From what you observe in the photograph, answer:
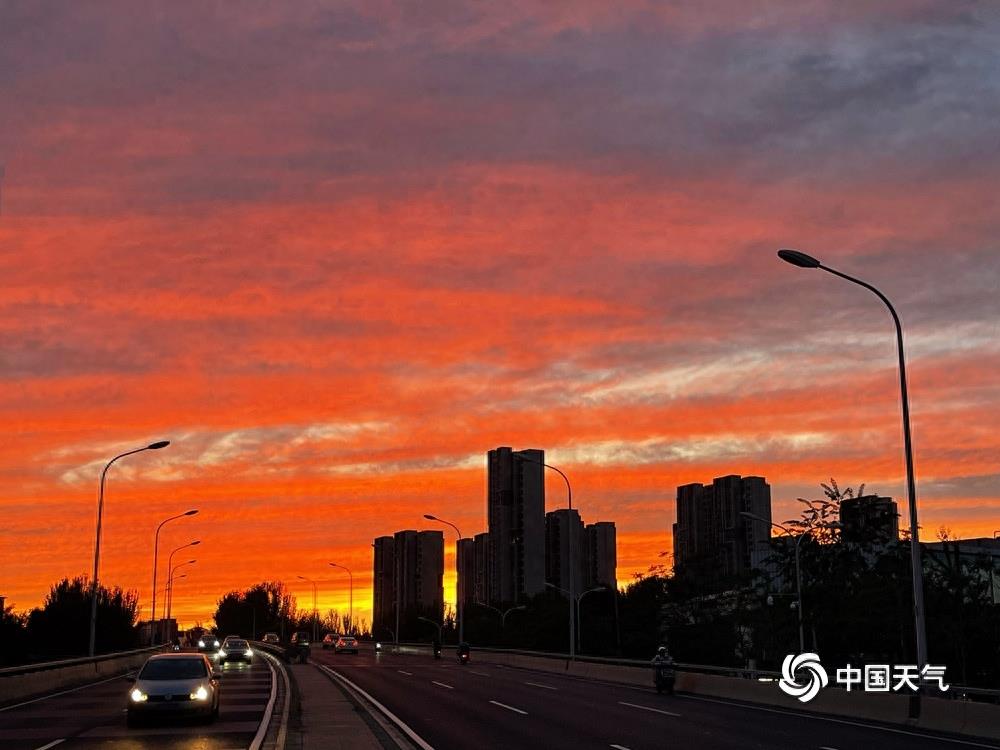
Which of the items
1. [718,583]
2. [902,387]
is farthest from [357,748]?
[718,583]

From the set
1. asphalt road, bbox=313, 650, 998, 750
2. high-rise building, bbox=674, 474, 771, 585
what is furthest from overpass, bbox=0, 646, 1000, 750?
high-rise building, bbox=674, 474, 771, 585

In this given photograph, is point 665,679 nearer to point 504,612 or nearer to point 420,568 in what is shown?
point 504,612

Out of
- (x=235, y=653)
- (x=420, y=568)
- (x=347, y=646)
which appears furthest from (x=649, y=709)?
(x=420, y=568)

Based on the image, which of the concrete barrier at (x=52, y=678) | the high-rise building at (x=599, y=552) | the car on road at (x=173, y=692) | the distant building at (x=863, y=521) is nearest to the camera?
the car on road at (x=173, y=692)

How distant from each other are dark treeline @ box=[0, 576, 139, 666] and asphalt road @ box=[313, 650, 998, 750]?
216 feet

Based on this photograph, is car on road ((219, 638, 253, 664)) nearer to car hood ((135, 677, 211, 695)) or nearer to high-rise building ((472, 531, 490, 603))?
car hood ((135, 677, 211, 695))

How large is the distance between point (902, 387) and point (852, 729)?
815cm

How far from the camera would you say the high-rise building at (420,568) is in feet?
604

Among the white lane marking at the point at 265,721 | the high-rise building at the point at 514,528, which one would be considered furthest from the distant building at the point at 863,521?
the high-rise building at the point at 514,528

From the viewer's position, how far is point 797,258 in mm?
26766

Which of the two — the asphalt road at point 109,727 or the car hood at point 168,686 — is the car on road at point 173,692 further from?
the asphalt road at point 109,727

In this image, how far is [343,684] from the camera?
4319cm

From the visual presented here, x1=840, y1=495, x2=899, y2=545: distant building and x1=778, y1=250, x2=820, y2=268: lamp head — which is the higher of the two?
x1=778, y1=250, x2=820, y2=268: lamp head

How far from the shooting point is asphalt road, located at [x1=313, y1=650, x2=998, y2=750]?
21.3 m
